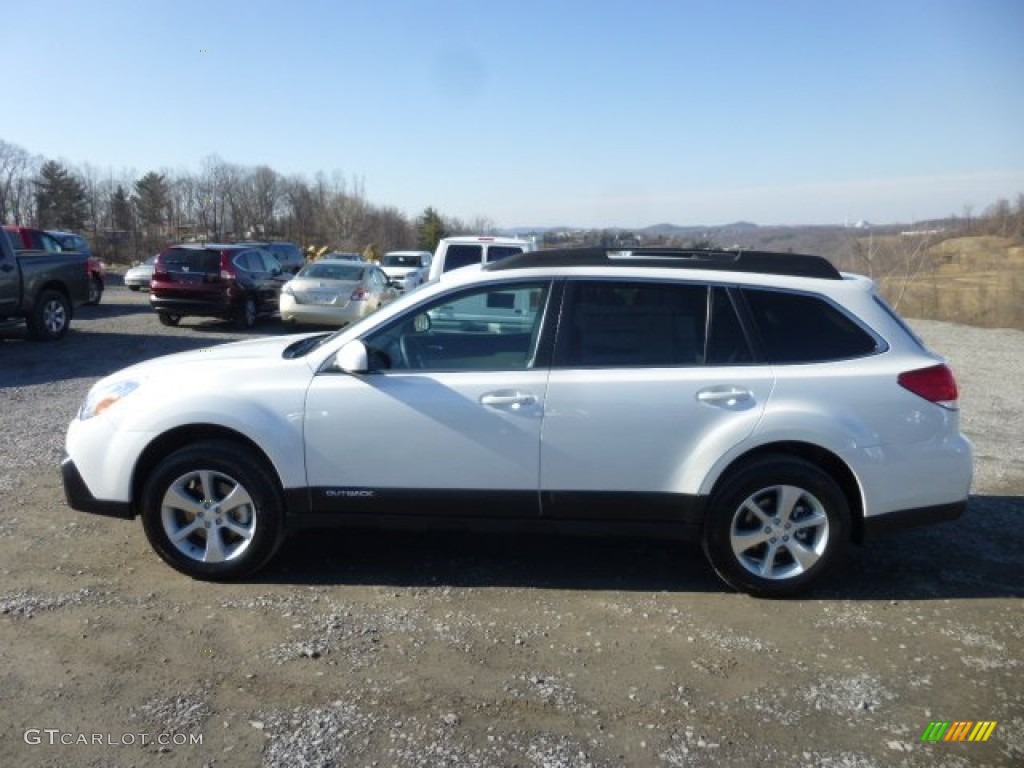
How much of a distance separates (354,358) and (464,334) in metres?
0.63

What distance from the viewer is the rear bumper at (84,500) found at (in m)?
4.45

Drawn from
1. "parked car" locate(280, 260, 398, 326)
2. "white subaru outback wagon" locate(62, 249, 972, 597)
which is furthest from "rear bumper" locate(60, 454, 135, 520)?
"parked car" locate(280, 260, 398, 326)

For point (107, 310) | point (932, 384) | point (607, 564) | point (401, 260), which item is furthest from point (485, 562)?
point (401, 260)

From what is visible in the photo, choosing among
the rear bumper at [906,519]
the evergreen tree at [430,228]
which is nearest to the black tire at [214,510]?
the rear bumper at [906,519]

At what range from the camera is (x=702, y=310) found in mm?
4406

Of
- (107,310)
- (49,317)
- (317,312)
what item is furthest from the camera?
(107,310)

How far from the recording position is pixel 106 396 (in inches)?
178

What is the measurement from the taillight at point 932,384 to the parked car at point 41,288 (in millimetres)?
12595

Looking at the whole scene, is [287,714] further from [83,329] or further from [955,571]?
[83,329]

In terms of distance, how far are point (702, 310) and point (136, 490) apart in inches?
126

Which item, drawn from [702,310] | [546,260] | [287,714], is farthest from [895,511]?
[287,714]

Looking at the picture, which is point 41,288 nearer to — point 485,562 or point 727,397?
point 485,562

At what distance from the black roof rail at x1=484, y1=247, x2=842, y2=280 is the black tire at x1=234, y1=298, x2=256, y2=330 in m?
13.0

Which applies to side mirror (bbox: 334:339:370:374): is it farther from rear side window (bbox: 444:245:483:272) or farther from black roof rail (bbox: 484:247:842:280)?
rear side window (bbox: 444:245:483:272)
